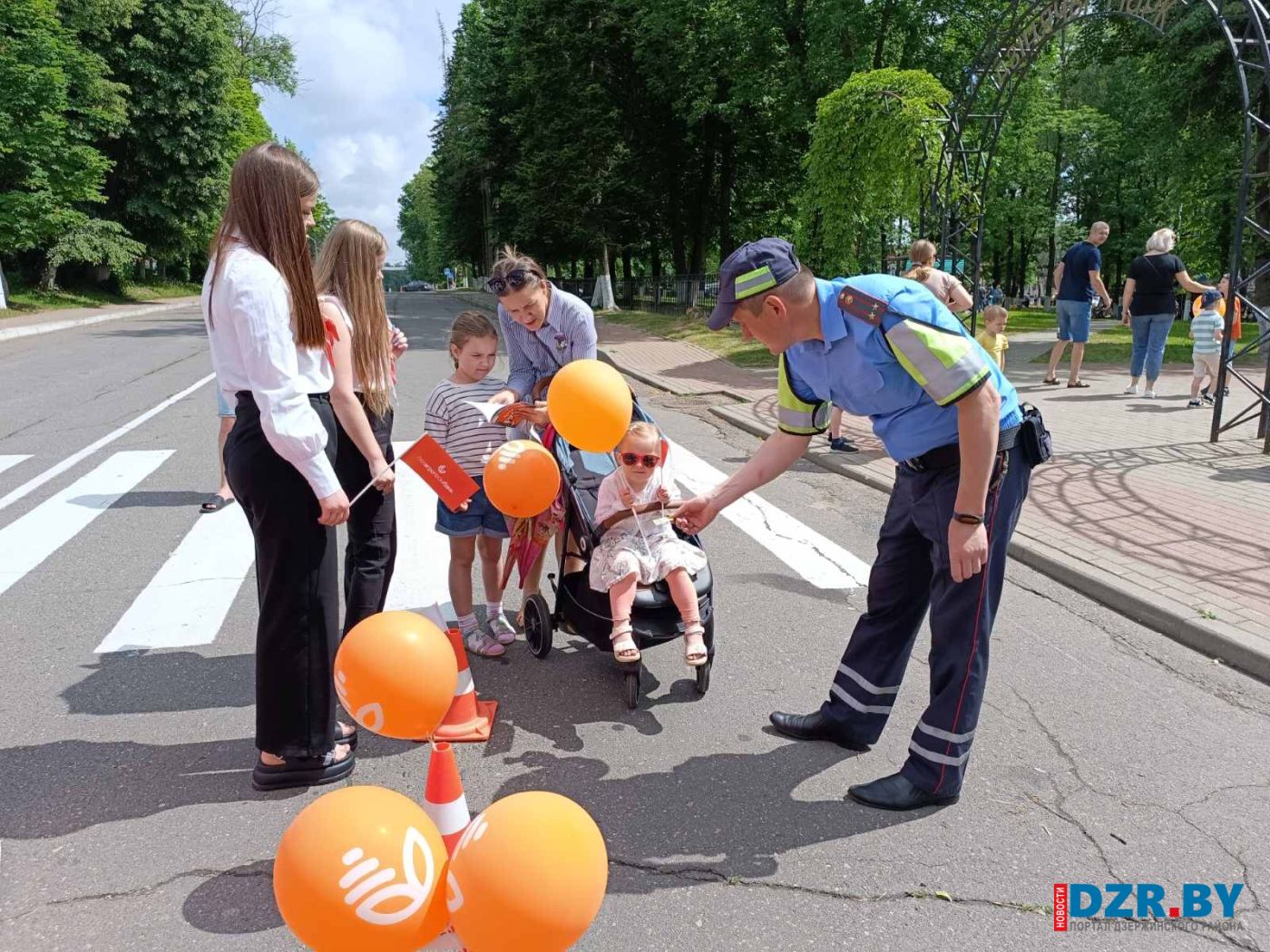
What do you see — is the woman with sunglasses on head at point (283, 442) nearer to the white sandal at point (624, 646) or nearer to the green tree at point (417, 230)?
the white sandal at point (624, 646)

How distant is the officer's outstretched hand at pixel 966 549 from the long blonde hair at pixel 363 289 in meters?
2.33

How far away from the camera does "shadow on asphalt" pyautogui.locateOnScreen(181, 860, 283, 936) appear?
97.3 inches

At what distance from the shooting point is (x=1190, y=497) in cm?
675

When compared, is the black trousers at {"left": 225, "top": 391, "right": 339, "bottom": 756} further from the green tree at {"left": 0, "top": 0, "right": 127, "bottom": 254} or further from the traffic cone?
the green tree at {"left": 0, "top": 0, "right": 127, "bottom": 254}

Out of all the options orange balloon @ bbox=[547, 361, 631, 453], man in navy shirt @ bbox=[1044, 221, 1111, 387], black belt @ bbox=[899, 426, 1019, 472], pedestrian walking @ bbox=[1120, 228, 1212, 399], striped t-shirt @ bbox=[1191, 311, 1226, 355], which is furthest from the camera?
man in navy shirt @ bbox=[1044, 221, 1111, 387]

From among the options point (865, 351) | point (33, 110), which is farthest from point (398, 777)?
point (33, 110)

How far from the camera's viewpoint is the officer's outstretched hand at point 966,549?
2.77 m

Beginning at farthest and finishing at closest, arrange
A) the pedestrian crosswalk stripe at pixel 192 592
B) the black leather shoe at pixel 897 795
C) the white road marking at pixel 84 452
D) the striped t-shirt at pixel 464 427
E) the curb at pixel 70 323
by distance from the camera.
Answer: the curb at pixel 70 323 → the white road marking at pixel 84 452 → the pedestrian crosswalk stripe at pixel 192 592 → the striped t-shirt at pixel 464 427 → the black leather shoe at pixel 897 795

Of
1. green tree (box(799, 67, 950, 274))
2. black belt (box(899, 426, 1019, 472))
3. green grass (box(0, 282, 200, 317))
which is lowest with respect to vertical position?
black belt (box(899, 426, 1019, 472))

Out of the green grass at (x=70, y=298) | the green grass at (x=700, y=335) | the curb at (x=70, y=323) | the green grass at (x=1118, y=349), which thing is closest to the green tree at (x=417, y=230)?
the green grass at (x=70, y=298)

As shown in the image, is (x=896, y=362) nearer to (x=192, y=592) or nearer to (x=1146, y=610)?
(x=1146, y=610)

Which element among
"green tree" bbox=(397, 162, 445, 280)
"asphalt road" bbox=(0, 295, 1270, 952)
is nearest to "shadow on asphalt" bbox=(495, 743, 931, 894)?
"asphalt road" bbox=(0, 295, 1270, 952)

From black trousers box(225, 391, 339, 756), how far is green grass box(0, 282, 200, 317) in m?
29.8

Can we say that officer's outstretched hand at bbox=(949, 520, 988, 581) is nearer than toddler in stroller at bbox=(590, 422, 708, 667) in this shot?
Yes
